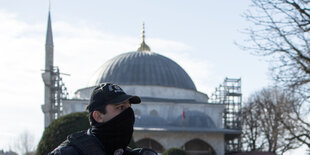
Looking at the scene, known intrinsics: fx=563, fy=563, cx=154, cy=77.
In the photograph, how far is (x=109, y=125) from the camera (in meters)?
3.06

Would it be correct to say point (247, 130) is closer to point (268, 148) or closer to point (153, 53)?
point (268, 148)

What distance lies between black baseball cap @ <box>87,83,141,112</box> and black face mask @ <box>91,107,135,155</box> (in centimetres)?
8

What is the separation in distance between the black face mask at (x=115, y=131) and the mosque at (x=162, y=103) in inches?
1308

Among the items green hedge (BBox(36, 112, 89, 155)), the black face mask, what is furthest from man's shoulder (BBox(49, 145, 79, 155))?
green hedge (BBox(36, 112, 89, 155))

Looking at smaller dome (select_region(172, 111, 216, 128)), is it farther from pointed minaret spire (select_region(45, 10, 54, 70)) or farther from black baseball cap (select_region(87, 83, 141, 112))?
black baseball cap (select_region(87, 83, 141, 112))

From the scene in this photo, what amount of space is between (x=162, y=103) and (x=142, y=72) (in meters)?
4.37

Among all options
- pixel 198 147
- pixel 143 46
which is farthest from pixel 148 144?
pixel 143 46

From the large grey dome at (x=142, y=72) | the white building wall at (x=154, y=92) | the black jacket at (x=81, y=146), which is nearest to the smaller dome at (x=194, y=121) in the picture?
the white building wall at (x=154, y=92)

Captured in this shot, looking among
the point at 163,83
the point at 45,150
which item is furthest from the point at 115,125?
the point at 163,83

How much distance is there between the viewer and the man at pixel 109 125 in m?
3.00

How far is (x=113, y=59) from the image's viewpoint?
47.7 meters

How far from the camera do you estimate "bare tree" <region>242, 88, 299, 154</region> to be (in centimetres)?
4156

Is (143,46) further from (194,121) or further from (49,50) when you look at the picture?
(194,121)

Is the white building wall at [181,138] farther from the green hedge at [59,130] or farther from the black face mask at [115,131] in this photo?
the black face mask at [115,131]
